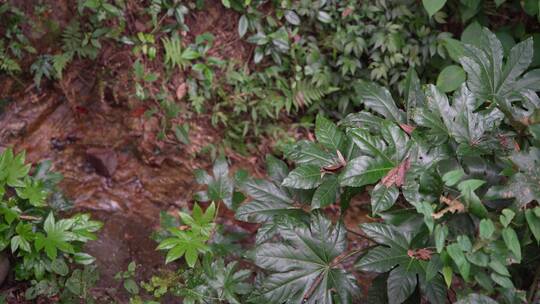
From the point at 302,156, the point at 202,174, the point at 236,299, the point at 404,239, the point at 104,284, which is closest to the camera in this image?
the point at 404,239

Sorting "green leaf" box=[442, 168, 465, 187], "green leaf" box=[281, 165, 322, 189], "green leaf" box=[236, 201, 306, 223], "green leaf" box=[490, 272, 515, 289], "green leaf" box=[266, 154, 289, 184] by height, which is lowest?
"green leaf" box=[236, 201, 306, 223]

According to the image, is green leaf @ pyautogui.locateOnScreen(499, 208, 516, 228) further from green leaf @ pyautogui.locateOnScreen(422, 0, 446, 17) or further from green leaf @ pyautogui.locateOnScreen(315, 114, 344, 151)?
green leaf @ pyautogui.locateOnScreen(422, 0, 446, 17)

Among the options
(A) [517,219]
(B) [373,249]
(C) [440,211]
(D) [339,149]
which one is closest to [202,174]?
(D) [339,149]

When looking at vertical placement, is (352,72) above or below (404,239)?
below

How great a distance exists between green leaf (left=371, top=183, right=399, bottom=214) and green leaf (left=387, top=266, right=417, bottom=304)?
227 millimetres

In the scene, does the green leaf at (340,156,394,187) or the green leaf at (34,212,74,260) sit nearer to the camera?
the green leaf at (340,156,394,187)

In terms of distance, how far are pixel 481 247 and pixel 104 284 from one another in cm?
195

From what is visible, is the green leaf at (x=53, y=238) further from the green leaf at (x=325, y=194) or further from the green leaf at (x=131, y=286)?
the green leaf at (x=325, y=194)

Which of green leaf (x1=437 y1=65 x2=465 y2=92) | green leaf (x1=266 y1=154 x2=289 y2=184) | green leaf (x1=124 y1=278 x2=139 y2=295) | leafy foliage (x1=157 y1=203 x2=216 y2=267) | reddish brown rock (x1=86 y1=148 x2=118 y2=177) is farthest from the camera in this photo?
reddish brown rock (x1=86 y1=148 x2=118 y2=177)

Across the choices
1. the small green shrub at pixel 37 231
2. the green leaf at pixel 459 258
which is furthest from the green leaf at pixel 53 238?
the green leaf at pixel 459 258

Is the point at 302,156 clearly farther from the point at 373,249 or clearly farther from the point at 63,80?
the point at 63,80

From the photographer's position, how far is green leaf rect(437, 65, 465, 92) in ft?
9.58

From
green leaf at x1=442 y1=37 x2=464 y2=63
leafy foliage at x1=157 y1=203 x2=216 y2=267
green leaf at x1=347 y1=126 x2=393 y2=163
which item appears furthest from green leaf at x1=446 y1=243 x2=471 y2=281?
green leaf at x1=442 y1=37 x2=464 y2=63

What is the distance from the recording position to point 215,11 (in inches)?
132
